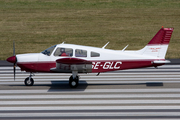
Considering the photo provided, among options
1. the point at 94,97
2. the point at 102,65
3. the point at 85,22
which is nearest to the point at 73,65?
the point at 102,65

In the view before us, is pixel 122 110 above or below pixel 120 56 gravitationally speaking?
below

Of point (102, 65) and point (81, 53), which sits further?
point (102, 65)

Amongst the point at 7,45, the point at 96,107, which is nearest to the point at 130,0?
the point at 7,45

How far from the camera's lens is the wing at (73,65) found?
1251cm

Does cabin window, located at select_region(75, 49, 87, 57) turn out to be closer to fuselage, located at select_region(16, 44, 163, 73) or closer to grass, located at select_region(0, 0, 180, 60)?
fuselage, located at select_region(16, 44, 163, 73)

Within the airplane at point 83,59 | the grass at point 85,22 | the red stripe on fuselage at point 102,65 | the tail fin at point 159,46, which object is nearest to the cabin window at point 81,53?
the airplane at point 83,59

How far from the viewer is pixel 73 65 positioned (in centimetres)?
1275

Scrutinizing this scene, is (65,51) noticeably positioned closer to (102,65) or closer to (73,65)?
(73,65)

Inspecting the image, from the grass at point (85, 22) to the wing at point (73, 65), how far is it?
1149 centimetres

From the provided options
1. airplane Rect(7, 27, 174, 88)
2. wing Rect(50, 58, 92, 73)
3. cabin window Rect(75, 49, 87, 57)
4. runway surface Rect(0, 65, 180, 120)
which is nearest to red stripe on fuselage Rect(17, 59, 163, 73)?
airplane Rect(7, 27, 174, 88)

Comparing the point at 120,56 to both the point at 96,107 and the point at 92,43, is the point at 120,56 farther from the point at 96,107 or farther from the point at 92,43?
the point at 92,43

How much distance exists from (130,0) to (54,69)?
26629mm

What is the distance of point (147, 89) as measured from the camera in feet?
42.0

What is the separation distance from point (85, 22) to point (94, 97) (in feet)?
68.9
